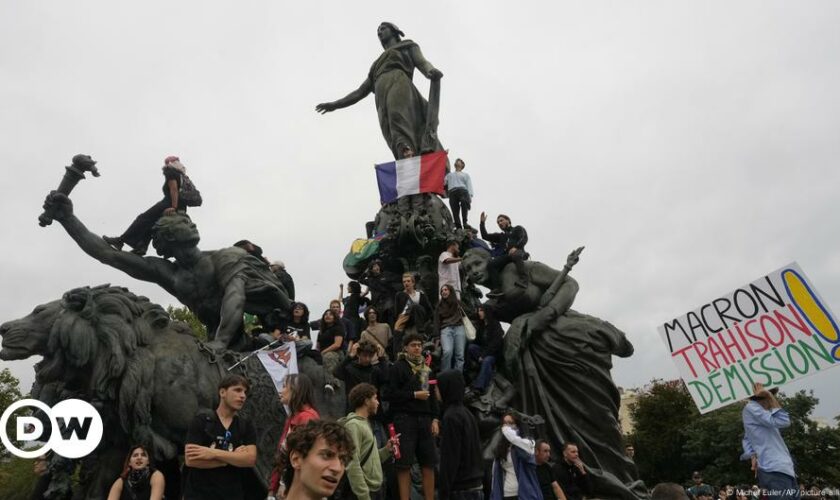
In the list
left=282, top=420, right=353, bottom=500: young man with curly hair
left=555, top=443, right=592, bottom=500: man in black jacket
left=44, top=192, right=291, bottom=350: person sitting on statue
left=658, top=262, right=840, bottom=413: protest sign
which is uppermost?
left=44, top=192, right=291, bottom=350: person sitting on statue

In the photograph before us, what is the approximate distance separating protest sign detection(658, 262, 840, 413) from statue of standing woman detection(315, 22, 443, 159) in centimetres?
693

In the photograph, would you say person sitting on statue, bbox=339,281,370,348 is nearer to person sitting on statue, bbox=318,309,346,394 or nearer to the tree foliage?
person sitting on statue, bbox=318,309,346,394

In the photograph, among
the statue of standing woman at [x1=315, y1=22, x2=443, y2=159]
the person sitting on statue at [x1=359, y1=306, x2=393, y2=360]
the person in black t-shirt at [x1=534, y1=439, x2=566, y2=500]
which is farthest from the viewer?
the statue of standing woman at [x1=315, y1=22, x2=443, y2=159]

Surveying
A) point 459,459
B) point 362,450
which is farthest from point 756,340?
point 362,450

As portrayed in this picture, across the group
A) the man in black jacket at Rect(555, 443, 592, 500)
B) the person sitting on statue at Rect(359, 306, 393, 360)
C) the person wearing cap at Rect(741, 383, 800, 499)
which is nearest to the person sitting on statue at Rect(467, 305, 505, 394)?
the person sitting on statue at Rect(359, 306, 393, 360)

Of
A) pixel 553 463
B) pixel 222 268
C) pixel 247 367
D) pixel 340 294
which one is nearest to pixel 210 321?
pixel 222 268

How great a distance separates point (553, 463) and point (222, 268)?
4.43 m

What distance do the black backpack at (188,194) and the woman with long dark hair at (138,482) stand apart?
4272mm

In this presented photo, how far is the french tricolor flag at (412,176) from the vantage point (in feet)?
39.2

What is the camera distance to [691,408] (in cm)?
3831

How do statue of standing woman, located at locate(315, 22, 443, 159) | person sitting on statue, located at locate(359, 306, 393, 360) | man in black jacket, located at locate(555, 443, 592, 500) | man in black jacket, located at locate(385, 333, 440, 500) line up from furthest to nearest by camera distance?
statue of standing woman, located at locate(315, 22, 443, 159), person sitting on statue, located at locate(359, 306, 393, 360), man in black jacket, located at locate(555, 443, 592, 500), man in black jacket, located at locate(385, 333, 440, 500)

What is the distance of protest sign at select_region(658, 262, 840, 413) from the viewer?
244 inches

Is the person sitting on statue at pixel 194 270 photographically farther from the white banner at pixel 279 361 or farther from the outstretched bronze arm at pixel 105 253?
the white banner at pixel 279 361

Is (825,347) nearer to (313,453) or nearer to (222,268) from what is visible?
(313,453)
